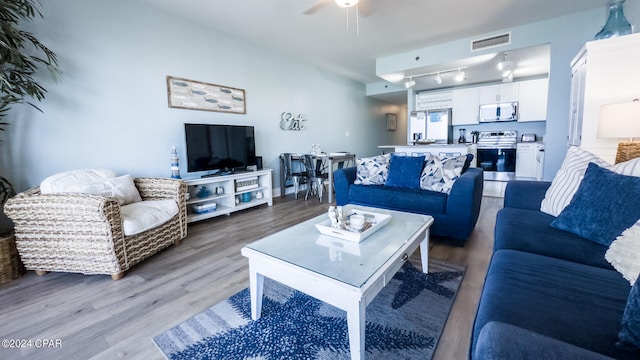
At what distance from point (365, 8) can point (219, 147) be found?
2499mm

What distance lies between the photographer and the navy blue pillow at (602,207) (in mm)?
1230

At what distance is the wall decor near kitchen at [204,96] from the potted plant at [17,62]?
3.62 ft

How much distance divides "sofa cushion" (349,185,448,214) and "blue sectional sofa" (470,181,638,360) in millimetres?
1021

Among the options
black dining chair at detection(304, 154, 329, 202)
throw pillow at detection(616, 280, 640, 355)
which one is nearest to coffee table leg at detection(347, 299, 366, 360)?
throw pillow at detection(616, 280, 640, 355)

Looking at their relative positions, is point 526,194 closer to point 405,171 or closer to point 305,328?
point 405,171

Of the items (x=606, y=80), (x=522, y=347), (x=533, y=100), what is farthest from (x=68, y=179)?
(x=533, y=100)

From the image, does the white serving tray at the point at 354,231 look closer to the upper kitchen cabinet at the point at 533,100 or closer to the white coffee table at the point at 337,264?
the white coffee table at the point at 337,264

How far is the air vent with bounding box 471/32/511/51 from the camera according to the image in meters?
3.95

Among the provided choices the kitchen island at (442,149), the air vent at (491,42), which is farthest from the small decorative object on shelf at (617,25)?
the kitchen island at (442,149)

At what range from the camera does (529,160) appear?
5.22 m

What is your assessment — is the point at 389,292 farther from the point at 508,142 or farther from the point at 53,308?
the point at 508,142

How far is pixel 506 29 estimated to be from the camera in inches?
155

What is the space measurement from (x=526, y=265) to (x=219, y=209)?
3333 millimetres

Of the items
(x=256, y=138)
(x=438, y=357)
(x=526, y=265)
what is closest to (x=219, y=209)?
(x=256, y=138)
